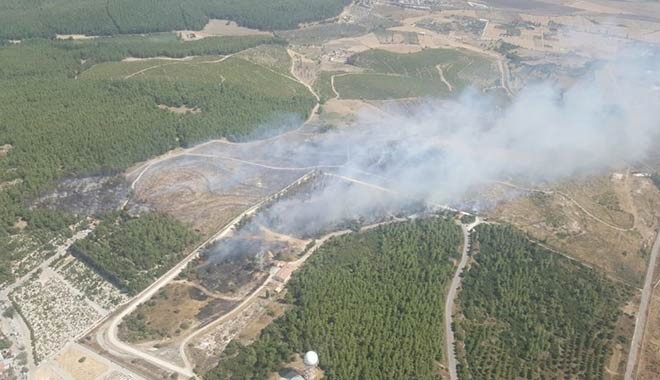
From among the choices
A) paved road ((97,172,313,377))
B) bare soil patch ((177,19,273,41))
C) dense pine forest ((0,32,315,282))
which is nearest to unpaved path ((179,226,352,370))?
paved road ((97,172,313,377))

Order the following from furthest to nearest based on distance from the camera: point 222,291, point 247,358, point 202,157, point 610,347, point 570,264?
1. point 202,157
2. point 570,264
3. point 222,291
4. point 610,347
5. point 247,358

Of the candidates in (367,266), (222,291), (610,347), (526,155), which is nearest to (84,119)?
(222,291)

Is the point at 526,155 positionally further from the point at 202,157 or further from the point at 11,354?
the point at 11,354

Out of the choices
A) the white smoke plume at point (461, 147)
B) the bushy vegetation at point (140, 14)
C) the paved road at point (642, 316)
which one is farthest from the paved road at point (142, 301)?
the bushy vegetation at point (140, 14)

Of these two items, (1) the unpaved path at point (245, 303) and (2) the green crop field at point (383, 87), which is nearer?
(1) the unpaved path at point (245, 303)

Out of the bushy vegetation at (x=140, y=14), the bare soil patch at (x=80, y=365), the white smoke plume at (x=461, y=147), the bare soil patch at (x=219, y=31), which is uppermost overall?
the bushy vegetation at (x=140, y=14)

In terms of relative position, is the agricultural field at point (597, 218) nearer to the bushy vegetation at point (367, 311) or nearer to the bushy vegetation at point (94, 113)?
the bushy vegetation at point (367, 311)
